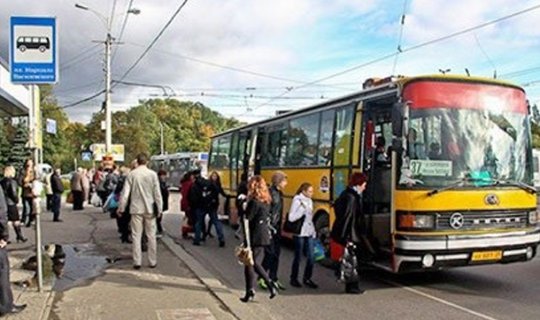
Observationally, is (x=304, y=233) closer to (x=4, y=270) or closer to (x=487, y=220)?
(x=487, y=220)

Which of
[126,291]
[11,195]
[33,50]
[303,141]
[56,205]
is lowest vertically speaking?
[126,291]

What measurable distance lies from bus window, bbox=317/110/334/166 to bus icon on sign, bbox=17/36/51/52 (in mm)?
5586

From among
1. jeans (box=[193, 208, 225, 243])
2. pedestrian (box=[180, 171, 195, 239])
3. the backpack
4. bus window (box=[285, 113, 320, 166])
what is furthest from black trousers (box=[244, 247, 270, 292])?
pedestrian (box=[180, 171, 195, 239])

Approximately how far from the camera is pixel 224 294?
28.1 ft

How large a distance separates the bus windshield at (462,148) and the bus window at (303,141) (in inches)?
150

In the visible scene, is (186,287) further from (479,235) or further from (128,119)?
(128,119)

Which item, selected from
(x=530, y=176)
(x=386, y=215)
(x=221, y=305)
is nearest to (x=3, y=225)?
(x=221, y=305)

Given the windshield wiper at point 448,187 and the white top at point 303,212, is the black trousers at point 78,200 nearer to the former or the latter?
the white top at point 303,212

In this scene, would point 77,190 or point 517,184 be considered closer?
point 517,184

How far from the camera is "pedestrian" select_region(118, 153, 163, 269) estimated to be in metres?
10.7

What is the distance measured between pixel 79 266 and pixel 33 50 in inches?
171

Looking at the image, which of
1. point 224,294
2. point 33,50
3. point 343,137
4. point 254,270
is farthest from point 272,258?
point 33,50

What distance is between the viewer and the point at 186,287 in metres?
9.06

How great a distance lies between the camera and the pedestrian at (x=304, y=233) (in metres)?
9.54
